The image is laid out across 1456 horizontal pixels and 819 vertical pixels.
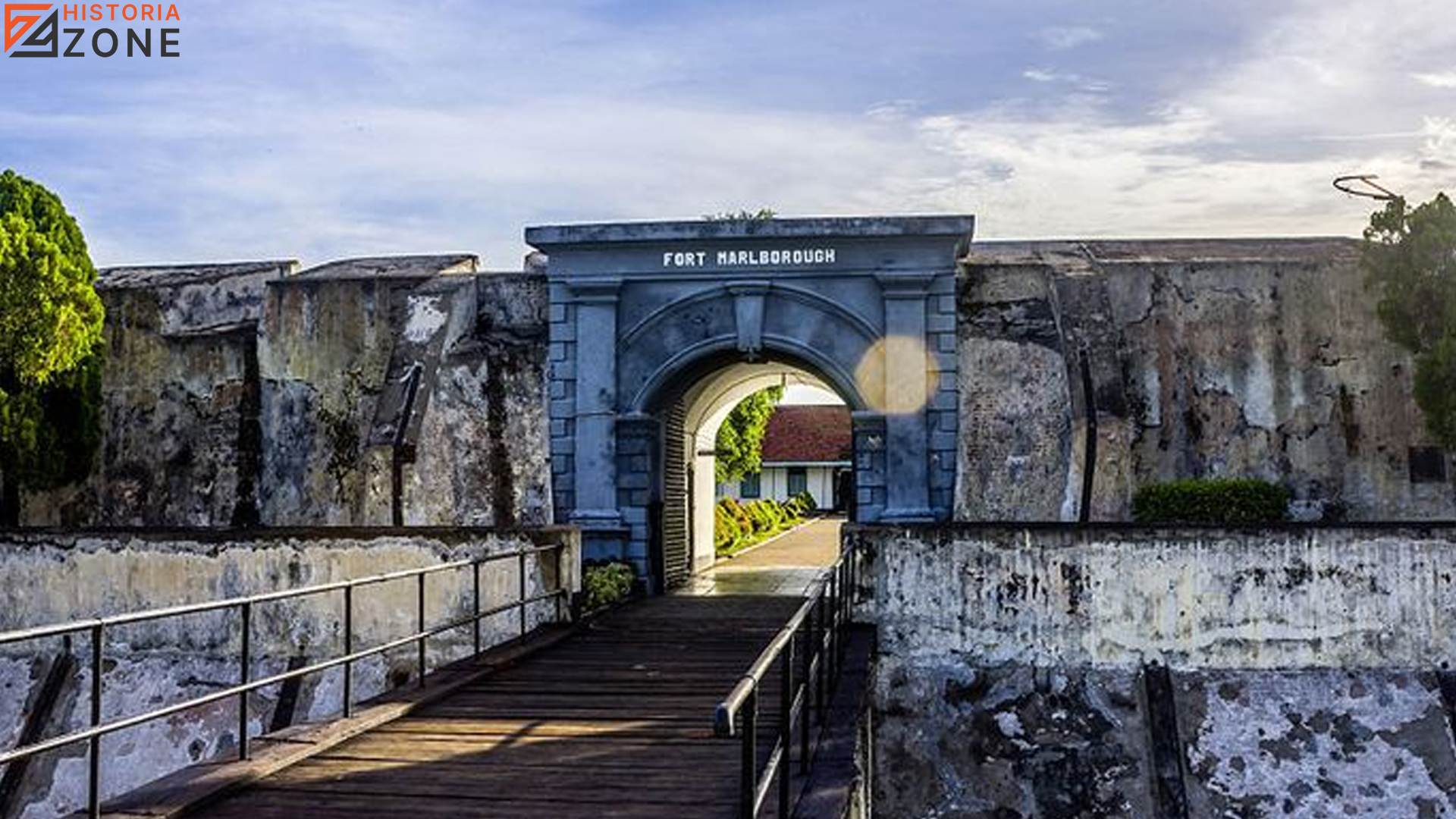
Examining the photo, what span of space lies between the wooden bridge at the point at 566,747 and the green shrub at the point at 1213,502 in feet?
15.7

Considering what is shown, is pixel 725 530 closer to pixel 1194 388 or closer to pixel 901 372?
pixel 901 372

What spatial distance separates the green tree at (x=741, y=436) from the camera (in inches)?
1345

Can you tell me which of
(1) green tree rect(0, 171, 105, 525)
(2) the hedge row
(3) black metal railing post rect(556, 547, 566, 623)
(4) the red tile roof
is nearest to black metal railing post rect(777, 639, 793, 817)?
(3) black metal railing post rect(556, 547, 566, 623)

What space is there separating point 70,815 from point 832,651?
5.51 metres

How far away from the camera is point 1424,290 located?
1489 cm

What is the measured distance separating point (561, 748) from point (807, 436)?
1686 inches

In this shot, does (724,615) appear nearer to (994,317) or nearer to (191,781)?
(994,317)

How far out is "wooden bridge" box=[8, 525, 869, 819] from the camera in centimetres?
612

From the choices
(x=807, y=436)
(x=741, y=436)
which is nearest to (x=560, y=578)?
(x=741, y=436)

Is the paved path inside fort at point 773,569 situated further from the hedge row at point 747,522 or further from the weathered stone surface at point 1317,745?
the weathered stone surface at point 1317,745

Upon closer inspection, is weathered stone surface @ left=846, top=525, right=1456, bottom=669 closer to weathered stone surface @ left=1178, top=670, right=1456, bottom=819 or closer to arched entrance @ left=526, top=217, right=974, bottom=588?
weathered stone surface @ left=1178, top=670, right=1456, bottom=819

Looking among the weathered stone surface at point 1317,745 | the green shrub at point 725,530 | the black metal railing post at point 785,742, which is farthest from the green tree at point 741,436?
the black metal railing post at point 785,742

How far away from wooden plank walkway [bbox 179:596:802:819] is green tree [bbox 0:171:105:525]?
8.25m

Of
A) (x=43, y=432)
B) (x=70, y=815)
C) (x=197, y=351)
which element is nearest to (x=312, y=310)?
(x=197, y=351)
